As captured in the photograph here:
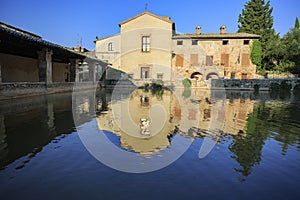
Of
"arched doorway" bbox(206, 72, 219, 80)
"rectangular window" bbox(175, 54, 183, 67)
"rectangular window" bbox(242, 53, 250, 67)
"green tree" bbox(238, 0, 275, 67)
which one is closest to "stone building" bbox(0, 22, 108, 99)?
"rectangular window" bbox(175, 54, 183, 67)

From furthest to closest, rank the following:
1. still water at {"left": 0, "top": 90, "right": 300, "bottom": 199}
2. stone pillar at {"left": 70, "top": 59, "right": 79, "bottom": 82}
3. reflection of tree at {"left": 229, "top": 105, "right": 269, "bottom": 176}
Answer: stone pillar at {"left": 70, "top": 59, "right": 79, "bottom": 82}, reflection of tree at {"left": 229, "top": 105, "right": 269, "bottom": 176}, still water at {"left": 0, "top": 90, "right": 300, "bottom": 199}

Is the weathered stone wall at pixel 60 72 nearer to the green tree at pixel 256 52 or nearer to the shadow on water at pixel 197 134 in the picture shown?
the shadow on water at pixel 197 134

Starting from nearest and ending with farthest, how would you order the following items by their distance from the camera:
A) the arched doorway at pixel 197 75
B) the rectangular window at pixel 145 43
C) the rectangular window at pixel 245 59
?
the rectangular window at pixel 145 43
the rectangular window at pixel 245 59
the arched doorway at pixel 197 75

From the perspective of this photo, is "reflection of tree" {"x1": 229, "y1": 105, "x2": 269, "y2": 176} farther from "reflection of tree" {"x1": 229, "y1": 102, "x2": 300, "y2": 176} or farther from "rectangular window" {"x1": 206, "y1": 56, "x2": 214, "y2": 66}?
"rectangular window" {"x1": 206, "y1": 56, "x2": 214, "y2": 66}

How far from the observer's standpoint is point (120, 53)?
35.2 meters

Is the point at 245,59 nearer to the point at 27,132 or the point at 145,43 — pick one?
the point at 145,43

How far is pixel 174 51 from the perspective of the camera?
33.8m

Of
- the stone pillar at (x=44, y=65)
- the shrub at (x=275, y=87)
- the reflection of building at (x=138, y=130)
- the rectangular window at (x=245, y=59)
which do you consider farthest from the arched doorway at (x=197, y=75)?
the reflection of building at (x=138, y=130)

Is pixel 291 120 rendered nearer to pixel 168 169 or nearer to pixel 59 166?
pixel 168 169

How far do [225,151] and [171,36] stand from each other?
31.2 meters

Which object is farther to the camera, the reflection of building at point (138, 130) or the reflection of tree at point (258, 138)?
the reflection of building at point (138, 130)

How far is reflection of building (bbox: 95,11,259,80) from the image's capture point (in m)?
32.9

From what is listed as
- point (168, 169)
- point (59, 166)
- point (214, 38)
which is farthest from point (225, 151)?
point (214, 38)

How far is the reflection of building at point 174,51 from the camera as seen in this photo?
32.9m
